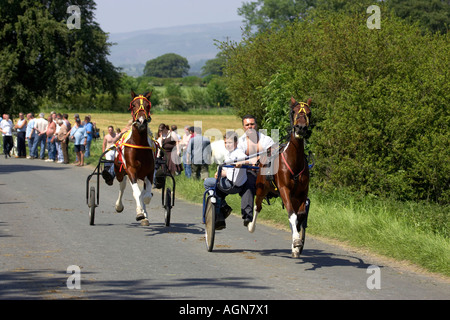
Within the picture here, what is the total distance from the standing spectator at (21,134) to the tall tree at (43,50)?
10.4m

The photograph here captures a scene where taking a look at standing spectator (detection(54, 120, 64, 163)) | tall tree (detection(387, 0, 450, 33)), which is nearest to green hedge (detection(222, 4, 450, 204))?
standing spectator (detection(54, 120, 64, 163))

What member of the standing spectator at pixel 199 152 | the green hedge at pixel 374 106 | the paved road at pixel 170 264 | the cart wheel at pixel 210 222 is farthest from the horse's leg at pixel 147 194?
the standing spectator at pixel 199 152

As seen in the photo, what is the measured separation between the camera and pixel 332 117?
60.6 feet

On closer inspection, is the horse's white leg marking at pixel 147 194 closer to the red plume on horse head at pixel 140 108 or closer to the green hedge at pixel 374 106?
the red plume on horse head at pixel 140 108

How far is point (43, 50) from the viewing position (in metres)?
44.6

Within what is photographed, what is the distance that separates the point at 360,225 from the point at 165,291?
565 centimetres

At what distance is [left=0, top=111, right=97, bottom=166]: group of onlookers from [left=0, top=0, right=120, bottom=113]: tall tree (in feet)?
35.0

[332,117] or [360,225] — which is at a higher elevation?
[332,117]

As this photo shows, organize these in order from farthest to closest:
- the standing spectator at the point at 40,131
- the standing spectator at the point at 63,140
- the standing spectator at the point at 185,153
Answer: the standing spectator at the point at 40,131
the standing spectator at the point at 63,140
the standing spectator at the point at 185,153

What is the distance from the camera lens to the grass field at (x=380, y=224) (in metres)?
10.5

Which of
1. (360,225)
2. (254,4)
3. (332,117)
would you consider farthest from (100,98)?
(360,225)

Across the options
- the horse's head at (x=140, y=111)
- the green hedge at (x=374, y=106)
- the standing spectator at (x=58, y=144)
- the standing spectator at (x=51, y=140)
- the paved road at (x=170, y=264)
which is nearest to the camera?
the paved road at (x=170, y=264)

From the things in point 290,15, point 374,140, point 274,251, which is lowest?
point 274,251
